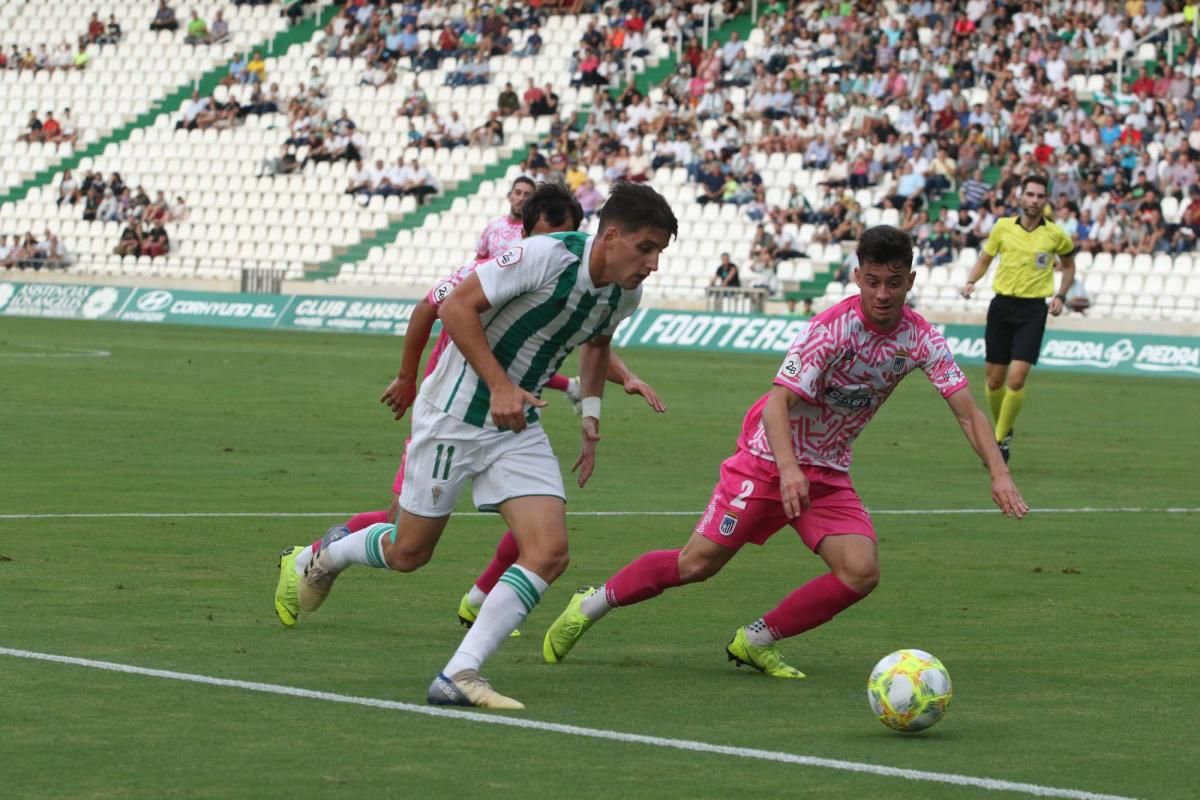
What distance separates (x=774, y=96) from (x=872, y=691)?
125 feet

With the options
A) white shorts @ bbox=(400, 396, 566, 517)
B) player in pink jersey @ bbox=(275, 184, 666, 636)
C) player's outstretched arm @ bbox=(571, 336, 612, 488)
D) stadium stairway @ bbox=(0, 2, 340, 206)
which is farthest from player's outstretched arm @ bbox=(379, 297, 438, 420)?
stadium stairway @ bbox=(0, 2, 340, 206)

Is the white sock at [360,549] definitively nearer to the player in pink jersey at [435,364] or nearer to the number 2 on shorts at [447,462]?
the player in pink jersey at [435,364]

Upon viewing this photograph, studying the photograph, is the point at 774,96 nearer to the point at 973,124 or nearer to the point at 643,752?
the point at 973,124

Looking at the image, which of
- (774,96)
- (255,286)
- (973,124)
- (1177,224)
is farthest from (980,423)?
(255,286)

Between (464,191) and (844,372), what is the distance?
133ft

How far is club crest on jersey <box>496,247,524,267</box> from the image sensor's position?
25.2 feet

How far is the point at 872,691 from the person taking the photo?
7.12m

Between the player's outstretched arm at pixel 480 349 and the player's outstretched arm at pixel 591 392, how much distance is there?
102 centimetres

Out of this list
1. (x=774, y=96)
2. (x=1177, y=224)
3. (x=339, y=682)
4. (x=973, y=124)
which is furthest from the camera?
(x=774, y=96)

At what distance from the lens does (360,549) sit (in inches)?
340

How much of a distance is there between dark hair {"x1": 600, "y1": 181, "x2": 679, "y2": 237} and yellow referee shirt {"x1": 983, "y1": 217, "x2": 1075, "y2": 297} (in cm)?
1209

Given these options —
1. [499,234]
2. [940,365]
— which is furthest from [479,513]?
[940,365]

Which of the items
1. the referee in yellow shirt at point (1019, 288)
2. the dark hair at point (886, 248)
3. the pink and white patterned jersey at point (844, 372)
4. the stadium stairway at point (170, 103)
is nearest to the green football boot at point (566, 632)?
the pink and white patterned jersey at point (844, 372)

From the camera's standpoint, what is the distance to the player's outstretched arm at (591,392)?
8.66 m
